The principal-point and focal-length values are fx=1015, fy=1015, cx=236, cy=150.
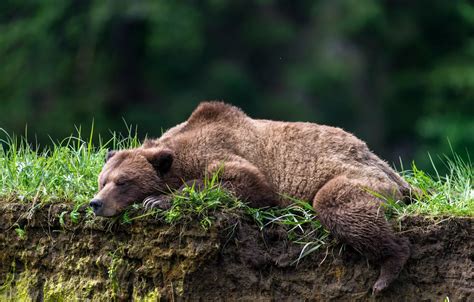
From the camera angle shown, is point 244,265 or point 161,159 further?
point 161,159

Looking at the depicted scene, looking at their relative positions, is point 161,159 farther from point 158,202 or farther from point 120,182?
point 158,202

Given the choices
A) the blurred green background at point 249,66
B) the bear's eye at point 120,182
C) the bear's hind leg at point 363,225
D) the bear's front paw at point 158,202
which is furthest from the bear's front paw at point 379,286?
the blurred green background at point 249,66

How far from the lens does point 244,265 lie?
580 cm

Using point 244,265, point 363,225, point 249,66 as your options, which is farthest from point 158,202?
point 249,66

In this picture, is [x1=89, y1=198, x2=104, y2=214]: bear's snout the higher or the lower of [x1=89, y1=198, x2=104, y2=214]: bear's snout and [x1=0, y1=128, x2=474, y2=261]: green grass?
the higher

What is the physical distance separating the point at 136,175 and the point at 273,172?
0.85 metres

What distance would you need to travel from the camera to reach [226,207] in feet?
19.2

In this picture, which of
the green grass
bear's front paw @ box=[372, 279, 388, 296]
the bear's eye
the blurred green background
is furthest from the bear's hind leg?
the blurred green background

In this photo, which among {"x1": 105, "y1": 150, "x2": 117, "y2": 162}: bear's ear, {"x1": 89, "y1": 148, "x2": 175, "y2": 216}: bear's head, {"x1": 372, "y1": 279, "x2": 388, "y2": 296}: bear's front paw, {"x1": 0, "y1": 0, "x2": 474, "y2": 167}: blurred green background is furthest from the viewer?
{"x1": 0, "y1": 0, "x2": 474, "y2": 167}: blurred green background

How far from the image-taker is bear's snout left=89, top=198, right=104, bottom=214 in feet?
19.0

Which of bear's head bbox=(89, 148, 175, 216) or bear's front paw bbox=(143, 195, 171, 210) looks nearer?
bear's front paw bbox=(143, 195, 171, 210)

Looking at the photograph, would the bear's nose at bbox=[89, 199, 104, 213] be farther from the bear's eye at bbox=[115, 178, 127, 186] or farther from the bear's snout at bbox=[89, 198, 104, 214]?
the bear's eye at bbox=[115, 178, 127, 186]

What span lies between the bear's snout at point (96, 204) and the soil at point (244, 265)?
0.15m

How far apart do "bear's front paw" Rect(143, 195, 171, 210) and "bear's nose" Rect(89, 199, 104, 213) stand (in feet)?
0.86
